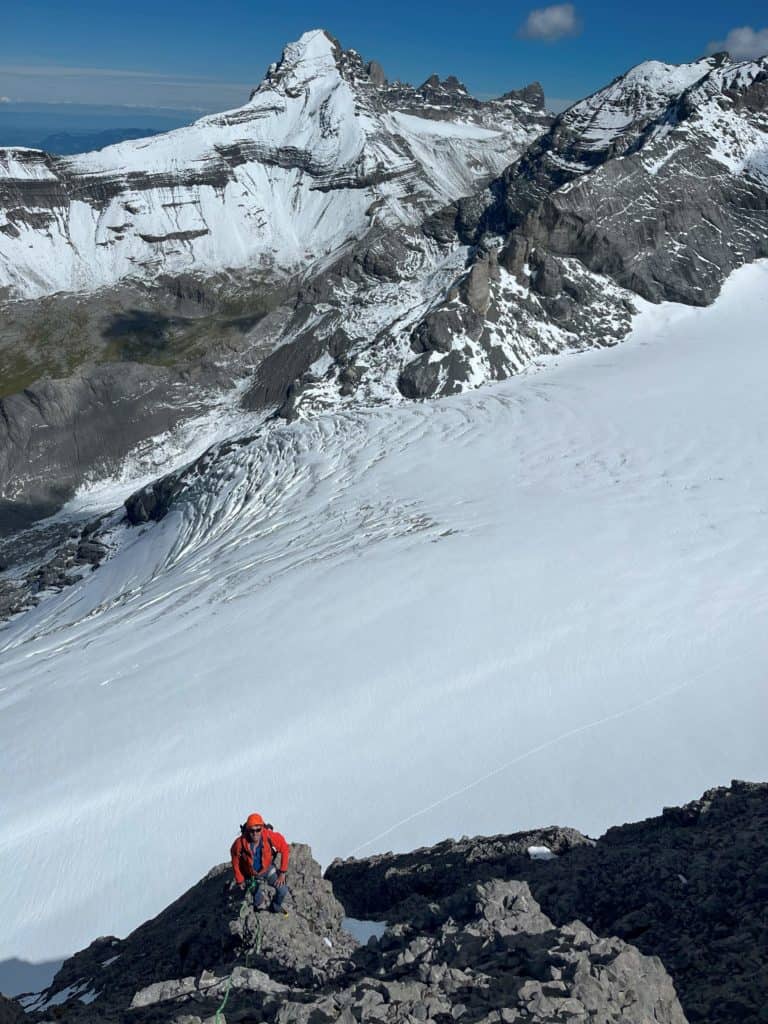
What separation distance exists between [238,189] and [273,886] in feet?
419

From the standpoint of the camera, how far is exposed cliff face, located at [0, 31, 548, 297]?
113500 mm

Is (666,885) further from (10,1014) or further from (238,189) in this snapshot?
(238,189)

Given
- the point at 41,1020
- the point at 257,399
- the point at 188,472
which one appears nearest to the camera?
the point at 41,1020

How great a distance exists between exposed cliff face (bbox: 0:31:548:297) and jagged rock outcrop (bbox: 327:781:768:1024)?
11208 centimetres

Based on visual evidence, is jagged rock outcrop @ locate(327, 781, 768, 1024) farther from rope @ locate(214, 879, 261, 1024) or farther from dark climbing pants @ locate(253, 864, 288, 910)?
rope @ locate(214, 879, 261, 1024)

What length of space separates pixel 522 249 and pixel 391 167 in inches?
2714

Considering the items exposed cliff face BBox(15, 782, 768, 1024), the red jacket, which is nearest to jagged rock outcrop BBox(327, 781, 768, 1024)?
exposed cliff face BBox(15, 782, 768, 1024)

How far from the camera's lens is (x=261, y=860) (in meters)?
10.5

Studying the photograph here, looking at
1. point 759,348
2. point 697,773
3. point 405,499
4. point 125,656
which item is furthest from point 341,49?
point 697,773

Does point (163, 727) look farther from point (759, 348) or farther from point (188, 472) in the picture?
point (759, 348)

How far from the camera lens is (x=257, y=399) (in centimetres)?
7625

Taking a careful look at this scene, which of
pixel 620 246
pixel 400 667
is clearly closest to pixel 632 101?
pixel 620 246

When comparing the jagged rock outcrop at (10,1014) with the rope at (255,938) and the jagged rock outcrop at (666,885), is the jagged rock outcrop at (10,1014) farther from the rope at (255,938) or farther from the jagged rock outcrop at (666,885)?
the jagged rock outcrop at (666,885)

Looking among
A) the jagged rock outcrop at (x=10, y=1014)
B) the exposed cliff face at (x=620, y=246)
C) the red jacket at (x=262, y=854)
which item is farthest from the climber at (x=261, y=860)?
the exposed cliff face at (x=620, y=246)
